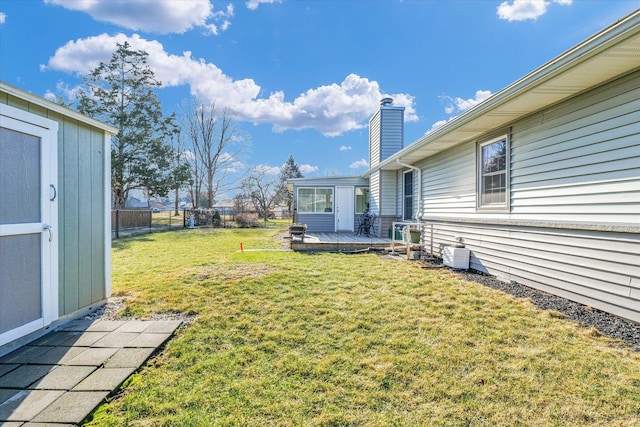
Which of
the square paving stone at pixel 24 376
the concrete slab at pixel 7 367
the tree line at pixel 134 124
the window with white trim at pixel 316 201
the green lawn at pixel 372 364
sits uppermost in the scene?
the tree line at pixel 134 124

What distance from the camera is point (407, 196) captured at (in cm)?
934

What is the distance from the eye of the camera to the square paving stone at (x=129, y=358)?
7.30 ft

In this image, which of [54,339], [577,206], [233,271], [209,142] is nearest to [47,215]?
[54,339]

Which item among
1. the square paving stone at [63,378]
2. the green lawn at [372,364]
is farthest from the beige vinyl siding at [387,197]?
the square paving stone at [63,378]

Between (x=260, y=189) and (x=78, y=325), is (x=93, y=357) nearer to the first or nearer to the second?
(x=78, y=325)

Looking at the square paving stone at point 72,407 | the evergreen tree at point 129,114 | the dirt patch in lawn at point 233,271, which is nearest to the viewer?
the square paving stone at point 72,407

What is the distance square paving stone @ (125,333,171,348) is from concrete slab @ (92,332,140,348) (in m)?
0.05

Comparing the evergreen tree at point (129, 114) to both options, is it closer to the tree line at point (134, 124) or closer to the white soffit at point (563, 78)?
the tree line at point (134, 124)

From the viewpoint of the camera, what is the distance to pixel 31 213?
2609 mm

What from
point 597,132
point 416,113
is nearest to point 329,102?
point 416,113

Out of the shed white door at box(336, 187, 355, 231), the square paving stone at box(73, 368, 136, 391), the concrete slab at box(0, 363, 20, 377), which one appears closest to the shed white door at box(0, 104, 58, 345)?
the concrete slab at box(0, 363, 20, 377)

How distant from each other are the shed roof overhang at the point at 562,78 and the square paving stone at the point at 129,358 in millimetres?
4642

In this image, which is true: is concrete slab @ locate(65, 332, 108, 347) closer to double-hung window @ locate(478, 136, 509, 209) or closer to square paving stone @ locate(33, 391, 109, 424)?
square paving stone @ locate(33, 391, 109, 424)

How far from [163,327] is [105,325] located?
0.62 m
